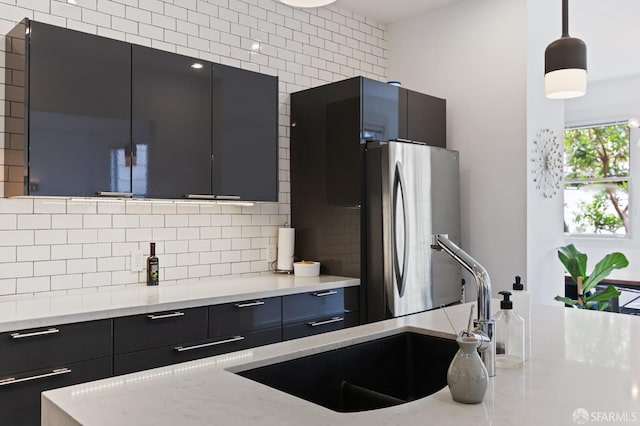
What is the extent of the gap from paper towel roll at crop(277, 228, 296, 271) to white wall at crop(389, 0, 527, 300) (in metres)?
1.40

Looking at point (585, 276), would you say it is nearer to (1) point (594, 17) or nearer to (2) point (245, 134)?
(1) point (594, 17)

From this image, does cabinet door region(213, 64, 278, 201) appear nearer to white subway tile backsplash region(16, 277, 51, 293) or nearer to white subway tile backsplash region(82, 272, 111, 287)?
white subway tile backsplash region(82, 272, 111, 287)

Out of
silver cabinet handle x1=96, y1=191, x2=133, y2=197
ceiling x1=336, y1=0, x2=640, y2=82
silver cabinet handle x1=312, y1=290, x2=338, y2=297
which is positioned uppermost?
ceiling x1=336, y1=0, x2=640, y2=82

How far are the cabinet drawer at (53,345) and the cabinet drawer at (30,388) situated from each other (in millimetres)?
30

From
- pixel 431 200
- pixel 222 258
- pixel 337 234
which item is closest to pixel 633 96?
pixel 431 200

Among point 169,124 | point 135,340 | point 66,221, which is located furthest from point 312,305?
point 66,221

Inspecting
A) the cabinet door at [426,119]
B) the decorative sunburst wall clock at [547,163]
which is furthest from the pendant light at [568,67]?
the decorative sunburst wall clock at [547,163]

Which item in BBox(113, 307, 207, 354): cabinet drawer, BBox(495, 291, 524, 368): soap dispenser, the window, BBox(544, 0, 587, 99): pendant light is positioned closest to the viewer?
BBox(495, 291, 524, 368): soap dispenser

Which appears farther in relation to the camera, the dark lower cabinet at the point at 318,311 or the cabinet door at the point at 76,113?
the dark lower cabinet at the point at 318,311

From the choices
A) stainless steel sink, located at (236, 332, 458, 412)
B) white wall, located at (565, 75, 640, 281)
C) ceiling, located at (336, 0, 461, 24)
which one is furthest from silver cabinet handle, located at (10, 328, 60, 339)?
white wall, located at (565, 75, 640, 281)

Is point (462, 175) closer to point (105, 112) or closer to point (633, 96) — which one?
point (105, 112)

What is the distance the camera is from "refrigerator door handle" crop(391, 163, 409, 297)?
11.4ft

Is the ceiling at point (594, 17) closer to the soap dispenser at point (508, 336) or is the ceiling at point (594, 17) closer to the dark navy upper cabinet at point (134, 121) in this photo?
the dark navy upper cabinet at point (134, 121)

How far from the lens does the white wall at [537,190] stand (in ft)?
12.8
